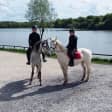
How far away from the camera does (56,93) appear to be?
10258 mm

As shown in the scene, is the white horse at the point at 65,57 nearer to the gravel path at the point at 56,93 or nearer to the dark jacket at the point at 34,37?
the gravel path at the point at 56,93

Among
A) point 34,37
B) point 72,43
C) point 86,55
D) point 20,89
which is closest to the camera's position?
point 20,89

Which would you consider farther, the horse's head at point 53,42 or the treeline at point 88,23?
the treeline at point 88,23

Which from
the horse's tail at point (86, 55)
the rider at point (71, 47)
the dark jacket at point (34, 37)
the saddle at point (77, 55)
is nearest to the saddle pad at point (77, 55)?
the saddle at point (77, 55)

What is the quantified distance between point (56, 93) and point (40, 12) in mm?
34810

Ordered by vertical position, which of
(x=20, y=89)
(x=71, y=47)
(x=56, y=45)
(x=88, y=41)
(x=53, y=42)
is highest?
(x=53, y=42)

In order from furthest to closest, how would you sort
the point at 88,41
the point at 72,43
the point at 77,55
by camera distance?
the point at 88,41, the point at 77,55, the point at 72,43

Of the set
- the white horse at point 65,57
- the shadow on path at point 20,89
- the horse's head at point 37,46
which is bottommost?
the shadow on path at point 20,89

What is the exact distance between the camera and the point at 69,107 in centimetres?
841

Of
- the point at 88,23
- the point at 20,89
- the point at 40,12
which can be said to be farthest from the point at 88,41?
the point at 88,23

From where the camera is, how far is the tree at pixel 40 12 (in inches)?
1715

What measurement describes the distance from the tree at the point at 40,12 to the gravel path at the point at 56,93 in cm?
2986

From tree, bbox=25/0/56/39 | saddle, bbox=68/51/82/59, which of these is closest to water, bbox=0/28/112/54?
tree, bbox=25/0/56/39

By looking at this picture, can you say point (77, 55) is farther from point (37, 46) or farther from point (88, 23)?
point (88, 23)
